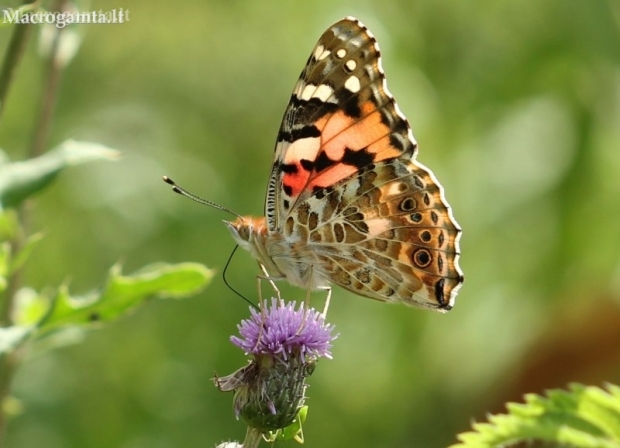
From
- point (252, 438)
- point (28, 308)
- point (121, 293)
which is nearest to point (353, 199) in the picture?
point (121, 293)

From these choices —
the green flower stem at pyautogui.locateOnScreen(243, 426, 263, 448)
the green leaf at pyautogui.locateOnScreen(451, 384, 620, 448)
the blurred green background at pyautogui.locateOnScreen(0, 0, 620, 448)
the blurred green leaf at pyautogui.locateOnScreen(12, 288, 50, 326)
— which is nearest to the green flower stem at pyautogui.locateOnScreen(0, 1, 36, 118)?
the blurred green leaf at pyautogui.locateOnScreen(12, 288, 50, 326)

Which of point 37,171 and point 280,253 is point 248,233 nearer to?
point 280,253

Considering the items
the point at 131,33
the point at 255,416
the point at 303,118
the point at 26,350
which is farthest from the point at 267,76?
the point at 255,416

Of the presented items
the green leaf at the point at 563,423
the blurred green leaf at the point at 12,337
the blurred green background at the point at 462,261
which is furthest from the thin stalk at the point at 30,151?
the blurred green background at the point at 462,261

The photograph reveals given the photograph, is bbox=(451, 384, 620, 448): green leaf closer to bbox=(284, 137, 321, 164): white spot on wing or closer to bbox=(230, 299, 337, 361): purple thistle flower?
bbox=(230, 299, 337, 361): purple thistle flower

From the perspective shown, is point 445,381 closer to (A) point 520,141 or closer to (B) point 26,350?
(A) point 520,141

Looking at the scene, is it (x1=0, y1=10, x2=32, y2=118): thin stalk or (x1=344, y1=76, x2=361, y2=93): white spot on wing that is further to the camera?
(x1=344, y1=76, x2=361, y2=93): white spot on wing
